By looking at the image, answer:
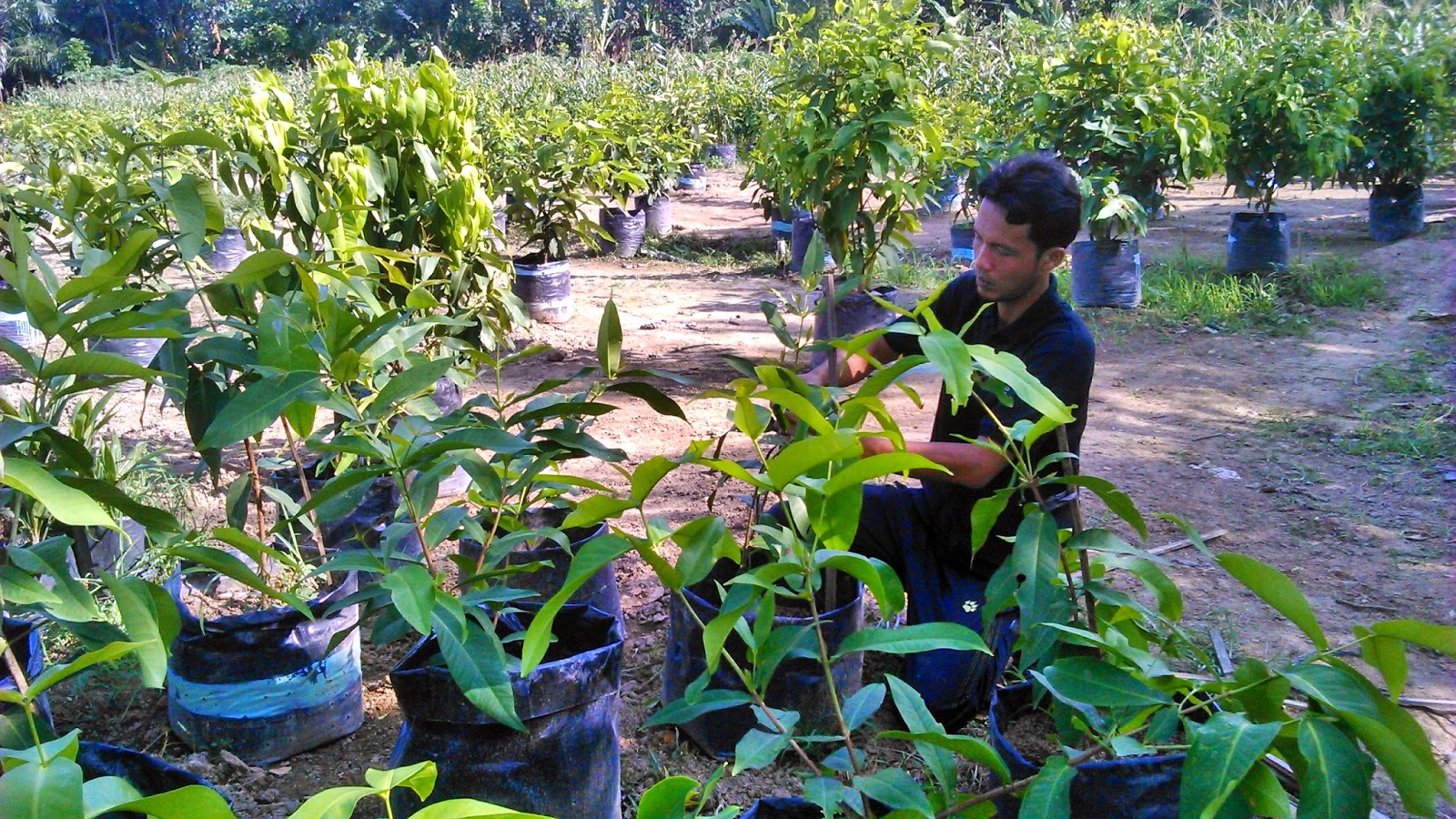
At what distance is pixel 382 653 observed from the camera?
8.97 ft

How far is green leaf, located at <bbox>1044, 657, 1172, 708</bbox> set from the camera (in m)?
1.02

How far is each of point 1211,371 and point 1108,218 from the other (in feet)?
4.17

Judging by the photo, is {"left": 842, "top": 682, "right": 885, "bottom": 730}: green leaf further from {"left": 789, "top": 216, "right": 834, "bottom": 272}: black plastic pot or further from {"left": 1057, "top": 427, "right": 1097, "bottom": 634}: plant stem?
{"left": 789, "top": 216, "right": 834, "bottom": 272}: black plastic pot

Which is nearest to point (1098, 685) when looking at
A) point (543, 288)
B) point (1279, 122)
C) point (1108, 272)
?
point (543, 288)

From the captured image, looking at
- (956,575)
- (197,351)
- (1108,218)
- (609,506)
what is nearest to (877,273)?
(1108,218)

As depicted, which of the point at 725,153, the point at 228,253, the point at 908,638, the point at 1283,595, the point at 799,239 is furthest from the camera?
the point at 725,153

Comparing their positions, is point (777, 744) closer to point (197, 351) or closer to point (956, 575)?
point (197, 351)

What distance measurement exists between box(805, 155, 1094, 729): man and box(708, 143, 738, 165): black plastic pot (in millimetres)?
12662

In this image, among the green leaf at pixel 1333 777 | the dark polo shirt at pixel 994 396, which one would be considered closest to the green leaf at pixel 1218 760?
the green leaf at pixel 1333 777

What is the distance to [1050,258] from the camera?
7.79 feet

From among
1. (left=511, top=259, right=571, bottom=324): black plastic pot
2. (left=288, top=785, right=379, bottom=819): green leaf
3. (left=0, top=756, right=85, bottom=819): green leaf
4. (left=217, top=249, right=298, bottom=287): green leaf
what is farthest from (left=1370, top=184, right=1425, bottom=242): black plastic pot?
(left=0, top=756, right=85, bottom=819): green leaf

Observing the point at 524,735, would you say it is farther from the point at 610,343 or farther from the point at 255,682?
the point at 255,682

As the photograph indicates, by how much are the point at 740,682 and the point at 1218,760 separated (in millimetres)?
1417

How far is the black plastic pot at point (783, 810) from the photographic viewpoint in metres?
1.31
